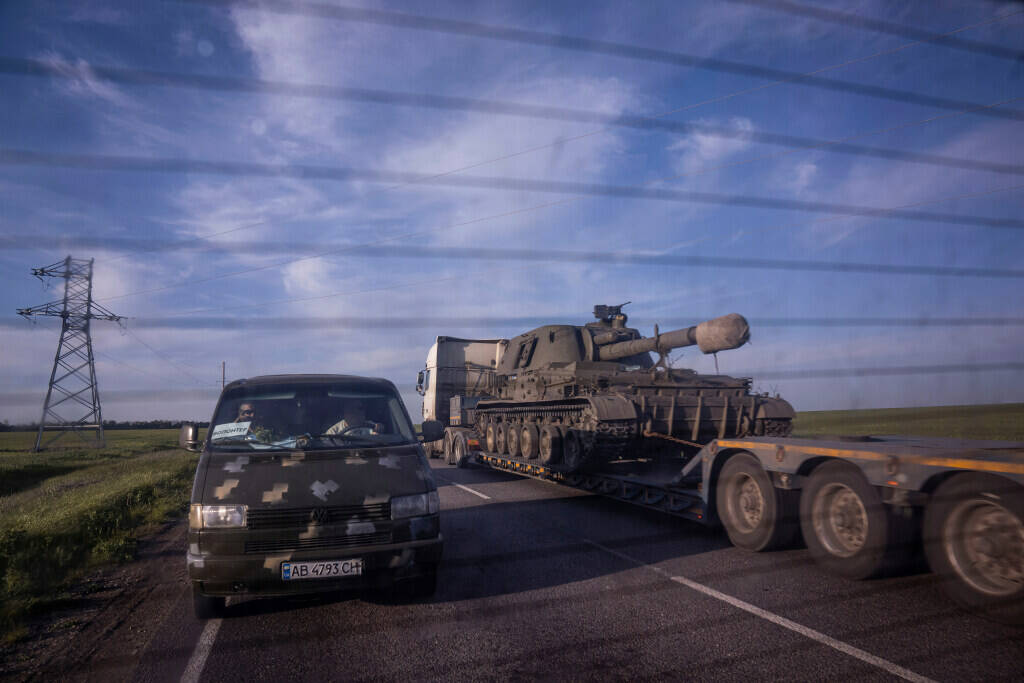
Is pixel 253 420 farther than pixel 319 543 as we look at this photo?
Yes

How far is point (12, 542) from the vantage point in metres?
6.11

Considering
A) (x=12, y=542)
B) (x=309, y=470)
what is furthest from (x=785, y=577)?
(x=12, y=542)

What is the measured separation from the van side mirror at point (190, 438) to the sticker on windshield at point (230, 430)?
0.14 meters

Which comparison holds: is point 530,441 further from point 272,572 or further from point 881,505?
point 272,572

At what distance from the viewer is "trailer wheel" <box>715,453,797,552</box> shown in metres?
5.59

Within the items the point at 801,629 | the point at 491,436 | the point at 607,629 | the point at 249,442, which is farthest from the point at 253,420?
the point at 491,436

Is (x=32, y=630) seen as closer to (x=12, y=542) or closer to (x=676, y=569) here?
(x=12, y=542)

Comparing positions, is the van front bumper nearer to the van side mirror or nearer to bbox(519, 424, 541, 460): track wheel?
the van side mirror

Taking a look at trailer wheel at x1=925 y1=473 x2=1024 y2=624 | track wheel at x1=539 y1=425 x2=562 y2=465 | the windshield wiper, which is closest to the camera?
trailer wheel at x1=925 y1=473 x2=1024 y2=624

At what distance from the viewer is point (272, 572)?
3.93m

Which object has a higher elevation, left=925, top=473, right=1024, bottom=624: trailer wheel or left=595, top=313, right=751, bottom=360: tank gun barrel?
left=595, top=313, right=751, bottom=360: tank gun barrel

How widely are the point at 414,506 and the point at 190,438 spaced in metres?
2.20

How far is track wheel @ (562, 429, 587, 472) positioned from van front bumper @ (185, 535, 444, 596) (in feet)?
19.3

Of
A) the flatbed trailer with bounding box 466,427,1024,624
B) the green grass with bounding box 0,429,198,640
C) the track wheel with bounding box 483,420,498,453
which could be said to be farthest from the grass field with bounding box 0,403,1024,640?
the track wheel with bounding box 483,420,498,453
